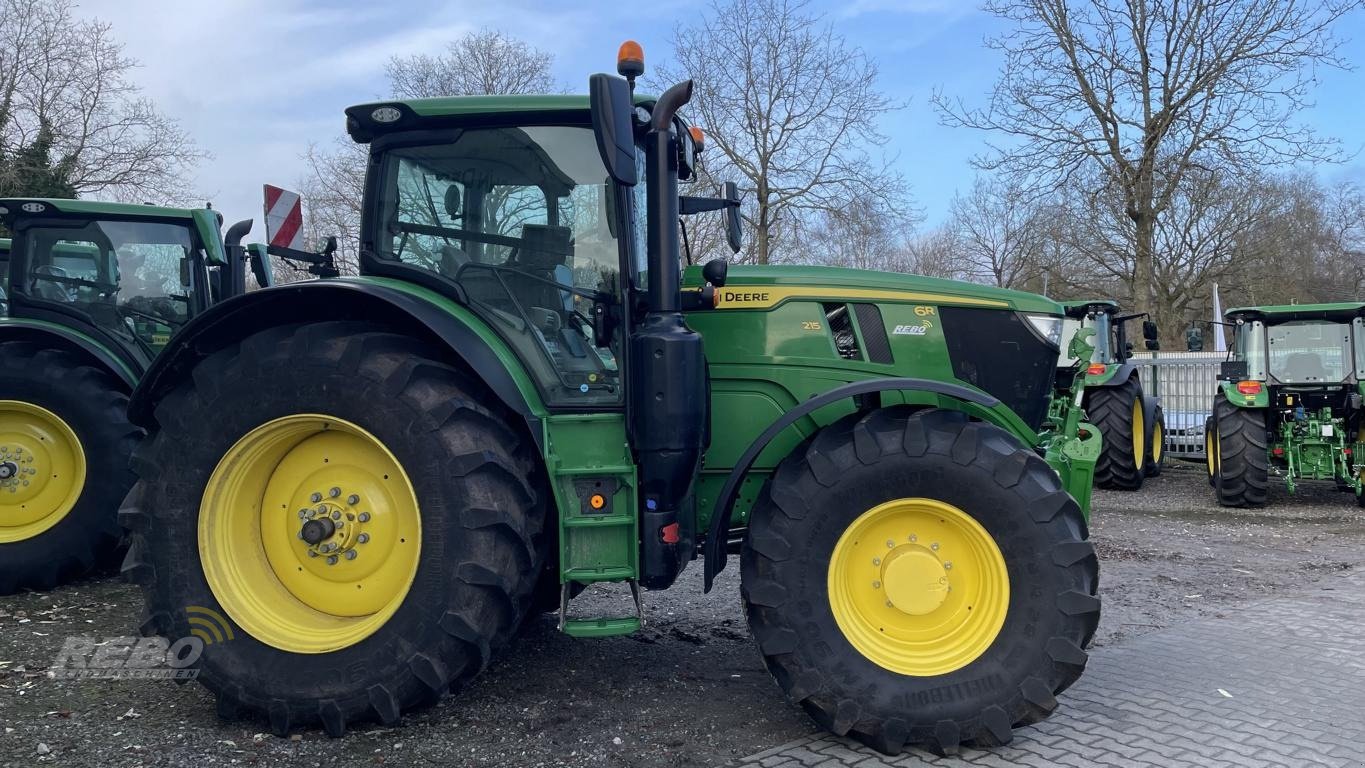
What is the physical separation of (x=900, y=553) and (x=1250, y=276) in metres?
29.7

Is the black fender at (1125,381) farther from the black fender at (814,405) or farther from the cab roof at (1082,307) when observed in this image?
the black fender at (814,405)

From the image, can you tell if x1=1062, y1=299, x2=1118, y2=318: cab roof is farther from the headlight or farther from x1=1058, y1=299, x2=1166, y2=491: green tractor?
the headlight

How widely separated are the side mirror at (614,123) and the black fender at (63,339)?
14.3 ft

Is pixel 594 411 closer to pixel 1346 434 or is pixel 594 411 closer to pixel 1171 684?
pixel 1171 684

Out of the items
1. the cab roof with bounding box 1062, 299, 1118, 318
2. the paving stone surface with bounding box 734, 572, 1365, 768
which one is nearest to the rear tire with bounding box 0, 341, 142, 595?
the paving stone surface with bounding box 734, 572, 1365, 768

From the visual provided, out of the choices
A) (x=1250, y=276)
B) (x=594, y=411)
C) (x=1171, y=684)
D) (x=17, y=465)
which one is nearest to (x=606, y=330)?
(x=594, y=411)

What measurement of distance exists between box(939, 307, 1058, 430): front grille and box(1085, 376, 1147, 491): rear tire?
23.6 ft

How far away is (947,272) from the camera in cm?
3638

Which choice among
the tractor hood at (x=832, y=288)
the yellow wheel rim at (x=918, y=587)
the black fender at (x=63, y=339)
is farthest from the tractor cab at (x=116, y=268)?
the yellow wheel rim at (x=918, y=587)

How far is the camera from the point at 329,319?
12.3ft

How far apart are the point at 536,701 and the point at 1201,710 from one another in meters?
2.71

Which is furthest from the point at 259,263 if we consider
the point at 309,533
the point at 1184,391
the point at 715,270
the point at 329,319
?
the point at 1184,391

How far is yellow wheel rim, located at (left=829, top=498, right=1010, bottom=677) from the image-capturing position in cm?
341

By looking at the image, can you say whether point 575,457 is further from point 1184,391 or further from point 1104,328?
point 1184,391
